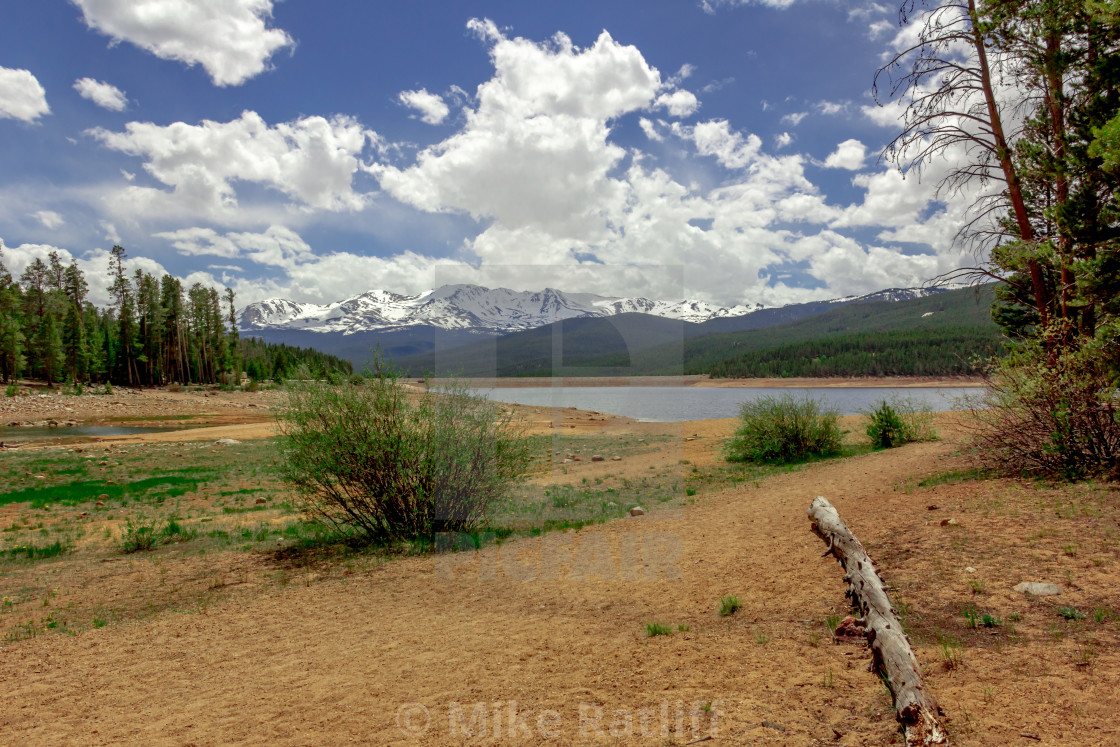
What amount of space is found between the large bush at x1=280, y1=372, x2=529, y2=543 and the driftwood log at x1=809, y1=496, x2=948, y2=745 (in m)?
5.91

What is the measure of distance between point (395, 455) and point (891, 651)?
7423mm

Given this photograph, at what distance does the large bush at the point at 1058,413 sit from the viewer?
26.3ft

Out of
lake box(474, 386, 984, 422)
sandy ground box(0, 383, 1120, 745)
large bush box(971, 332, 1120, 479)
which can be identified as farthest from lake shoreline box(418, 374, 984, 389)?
sandy ground box(0, 383, 1120, 745)

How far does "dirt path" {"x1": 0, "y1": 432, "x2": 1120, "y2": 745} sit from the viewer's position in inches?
144

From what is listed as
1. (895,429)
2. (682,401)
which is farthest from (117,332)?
(895,429)

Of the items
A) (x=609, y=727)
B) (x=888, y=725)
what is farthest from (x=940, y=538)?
(x=609, y=727)

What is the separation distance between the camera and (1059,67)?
8.84 m

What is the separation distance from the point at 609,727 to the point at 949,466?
11.0 meters

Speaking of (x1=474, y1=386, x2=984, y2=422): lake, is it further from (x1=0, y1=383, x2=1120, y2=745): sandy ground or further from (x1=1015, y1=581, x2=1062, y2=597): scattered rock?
(x1=1015, y1=581, x2=1062, y2=597): scattered rock

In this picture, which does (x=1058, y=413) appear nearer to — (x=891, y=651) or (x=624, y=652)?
(x=891, y=651)

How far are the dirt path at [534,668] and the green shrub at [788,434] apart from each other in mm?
9668

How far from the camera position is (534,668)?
4879 millimetres

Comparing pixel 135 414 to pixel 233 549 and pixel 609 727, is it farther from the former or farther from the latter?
pixel 609 727

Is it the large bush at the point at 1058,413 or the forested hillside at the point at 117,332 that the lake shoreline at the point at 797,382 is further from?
the large bush at the point at 1058,413
